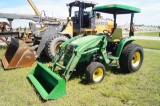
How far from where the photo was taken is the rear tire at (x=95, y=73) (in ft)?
15.6

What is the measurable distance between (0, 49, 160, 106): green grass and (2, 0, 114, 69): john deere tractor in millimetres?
766

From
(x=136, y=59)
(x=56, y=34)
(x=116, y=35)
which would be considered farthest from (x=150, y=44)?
(x=116, y=35)

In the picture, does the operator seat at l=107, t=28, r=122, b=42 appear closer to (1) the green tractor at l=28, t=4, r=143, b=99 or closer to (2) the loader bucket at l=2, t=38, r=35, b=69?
(1) the green tractor at l=28, t=4, r=143, b=99

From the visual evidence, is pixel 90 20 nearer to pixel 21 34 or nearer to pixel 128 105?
pixel 128 105

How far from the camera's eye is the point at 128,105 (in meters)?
3.82

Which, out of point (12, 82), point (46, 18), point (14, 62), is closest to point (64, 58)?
point (12, 82)

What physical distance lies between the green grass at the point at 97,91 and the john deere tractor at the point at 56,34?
0.77 meters

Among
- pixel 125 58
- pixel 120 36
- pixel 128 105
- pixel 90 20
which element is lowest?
pixel 128 105

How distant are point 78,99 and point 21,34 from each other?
1055 centimetres

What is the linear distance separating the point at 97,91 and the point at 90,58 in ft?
4.38

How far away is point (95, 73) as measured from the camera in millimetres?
5027

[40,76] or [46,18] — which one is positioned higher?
[46,18]

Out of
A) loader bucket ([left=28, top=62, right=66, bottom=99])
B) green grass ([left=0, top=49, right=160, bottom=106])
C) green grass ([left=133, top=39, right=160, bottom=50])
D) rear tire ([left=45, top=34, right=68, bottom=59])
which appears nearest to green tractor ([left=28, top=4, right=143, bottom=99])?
loader bucket ([left=28, top=62, right=66, bottom=99])

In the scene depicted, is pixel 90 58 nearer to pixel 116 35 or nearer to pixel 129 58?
pixel 129 58
